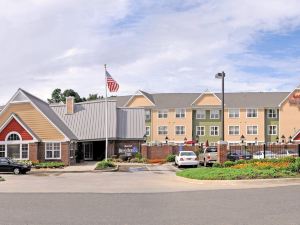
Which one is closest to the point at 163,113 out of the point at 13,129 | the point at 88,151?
the point at 88,151

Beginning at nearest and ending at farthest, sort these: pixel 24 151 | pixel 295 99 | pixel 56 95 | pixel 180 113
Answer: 1. pixel 24 151
2. pixel 295 99
3. pixel 180 113
4. pixel 56 95

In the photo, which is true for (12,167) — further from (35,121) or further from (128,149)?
(128,149)

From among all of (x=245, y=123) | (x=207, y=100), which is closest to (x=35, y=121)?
(x=207, y=100)

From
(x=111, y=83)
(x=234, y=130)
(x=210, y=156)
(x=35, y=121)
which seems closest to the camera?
(x=210, y=156)

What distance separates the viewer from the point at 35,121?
46.9 metres

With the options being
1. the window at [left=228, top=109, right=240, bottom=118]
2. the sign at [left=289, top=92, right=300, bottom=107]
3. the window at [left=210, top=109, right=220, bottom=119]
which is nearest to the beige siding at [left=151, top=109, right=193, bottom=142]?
the window at [left=210, top=109, right=220, bottom=119]

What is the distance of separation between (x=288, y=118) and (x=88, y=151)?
120ft

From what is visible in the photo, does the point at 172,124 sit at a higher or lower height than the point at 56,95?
lower

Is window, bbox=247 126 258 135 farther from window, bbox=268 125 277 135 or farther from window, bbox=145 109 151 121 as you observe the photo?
window, bbox=145 109 151 121

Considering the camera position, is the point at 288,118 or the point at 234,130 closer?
the point at 288,118

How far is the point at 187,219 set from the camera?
1171 centimetres

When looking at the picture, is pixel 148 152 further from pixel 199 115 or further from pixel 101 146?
pixel 199 115

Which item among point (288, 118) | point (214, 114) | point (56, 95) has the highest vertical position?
point (56, 95)

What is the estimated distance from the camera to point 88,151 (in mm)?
58719
